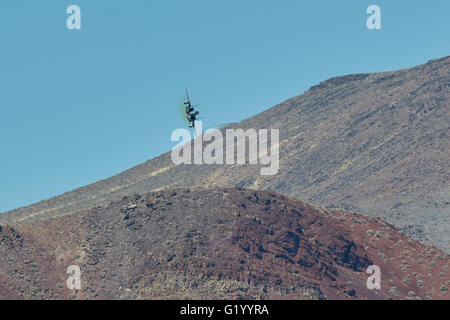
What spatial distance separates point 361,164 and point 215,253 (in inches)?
3171

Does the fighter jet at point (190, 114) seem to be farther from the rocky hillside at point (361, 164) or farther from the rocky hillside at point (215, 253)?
the rocky hillside at point (361, 164)

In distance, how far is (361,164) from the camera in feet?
449

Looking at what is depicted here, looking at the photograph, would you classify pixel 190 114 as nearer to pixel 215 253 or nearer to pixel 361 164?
pixel 215 253

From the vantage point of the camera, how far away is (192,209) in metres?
67.7

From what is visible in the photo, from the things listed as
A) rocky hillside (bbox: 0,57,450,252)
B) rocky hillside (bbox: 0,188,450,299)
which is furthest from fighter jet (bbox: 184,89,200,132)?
rocky hillside (bbox: 0,57,450,252)

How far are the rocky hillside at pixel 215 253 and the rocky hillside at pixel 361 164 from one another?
30.3 m

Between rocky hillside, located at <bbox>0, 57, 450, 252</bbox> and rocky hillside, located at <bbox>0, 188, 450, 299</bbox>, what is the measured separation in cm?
3027

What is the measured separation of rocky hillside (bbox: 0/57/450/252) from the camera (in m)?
115

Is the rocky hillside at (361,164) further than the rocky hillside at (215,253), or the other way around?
the rocky hillside at (361,164)

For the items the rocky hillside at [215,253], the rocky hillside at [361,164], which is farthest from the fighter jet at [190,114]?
the rocky hillside at [361,164]

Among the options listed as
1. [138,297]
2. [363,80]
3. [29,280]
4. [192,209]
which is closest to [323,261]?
[192,209]

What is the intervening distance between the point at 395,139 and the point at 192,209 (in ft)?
260

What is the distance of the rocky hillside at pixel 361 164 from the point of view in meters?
115

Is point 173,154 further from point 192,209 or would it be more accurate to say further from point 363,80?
point 192,209
